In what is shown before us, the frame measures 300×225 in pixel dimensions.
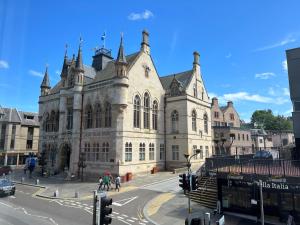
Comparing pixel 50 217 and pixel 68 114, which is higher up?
pixel 68 114

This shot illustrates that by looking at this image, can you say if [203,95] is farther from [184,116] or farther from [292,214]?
[292,214]

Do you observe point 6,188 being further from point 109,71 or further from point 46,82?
point 46,82

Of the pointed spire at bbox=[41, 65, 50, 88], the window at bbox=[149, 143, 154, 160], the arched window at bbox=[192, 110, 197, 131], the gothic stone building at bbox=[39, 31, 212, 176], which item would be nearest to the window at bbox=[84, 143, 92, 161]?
the gothic stone building at bbox=[39, 31, 212, 176]

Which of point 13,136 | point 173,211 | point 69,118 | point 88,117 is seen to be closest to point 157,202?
point 173,211

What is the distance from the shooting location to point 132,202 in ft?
76.3

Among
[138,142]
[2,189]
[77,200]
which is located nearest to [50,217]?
[77,200]

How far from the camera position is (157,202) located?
22.8 m

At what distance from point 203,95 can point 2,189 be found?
119ft

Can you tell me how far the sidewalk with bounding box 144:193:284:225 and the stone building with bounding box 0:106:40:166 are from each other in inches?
1819

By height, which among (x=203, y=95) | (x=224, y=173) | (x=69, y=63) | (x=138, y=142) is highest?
(x=69, y=63)

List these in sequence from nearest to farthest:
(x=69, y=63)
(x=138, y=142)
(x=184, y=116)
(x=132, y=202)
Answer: (x=132, y=202) < (x=138, y=142) < (x=184, y=116) < (x=69, y=63)

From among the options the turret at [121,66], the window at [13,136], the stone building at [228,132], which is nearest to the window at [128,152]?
the turret at [121,66]

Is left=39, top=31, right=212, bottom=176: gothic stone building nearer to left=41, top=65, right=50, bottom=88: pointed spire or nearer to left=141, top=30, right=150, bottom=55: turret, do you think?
left=141, top=30, right=150, bottom=55: turret

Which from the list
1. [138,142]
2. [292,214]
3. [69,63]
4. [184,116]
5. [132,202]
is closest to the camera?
[292,214]
